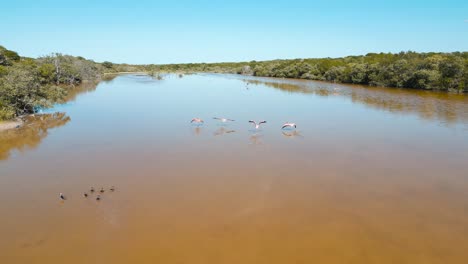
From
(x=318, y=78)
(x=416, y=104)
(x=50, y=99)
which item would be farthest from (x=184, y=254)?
(x=318, y=78)

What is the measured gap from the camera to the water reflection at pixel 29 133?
15.7 metres

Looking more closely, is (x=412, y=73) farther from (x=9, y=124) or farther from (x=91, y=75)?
(x=91, y=75)

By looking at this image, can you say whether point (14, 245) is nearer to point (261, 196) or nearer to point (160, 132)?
point (261, 196)

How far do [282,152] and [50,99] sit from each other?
1984 centimetres

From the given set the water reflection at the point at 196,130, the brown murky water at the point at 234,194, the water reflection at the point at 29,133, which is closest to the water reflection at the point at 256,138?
the brown murky water at the point at 234,194

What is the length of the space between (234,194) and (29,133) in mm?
14281

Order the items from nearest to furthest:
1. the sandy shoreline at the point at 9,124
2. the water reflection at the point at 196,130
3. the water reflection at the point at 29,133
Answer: the water reflection at the point at 29,133 → the water reflection at the point at 196,130 → the sandy shoreline at the point at 9,124

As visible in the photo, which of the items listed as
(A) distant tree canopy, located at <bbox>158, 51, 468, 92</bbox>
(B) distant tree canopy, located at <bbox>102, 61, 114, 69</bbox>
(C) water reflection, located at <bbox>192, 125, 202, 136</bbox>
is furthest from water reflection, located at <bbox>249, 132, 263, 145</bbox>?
(B) distant tree canopy, located at <bbox>102, 61, 114, 69</bbox>

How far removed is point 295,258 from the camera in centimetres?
725

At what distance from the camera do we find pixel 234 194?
1050cm

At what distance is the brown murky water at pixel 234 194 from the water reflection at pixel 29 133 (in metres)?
0.14

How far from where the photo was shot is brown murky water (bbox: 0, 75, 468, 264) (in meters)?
7.55

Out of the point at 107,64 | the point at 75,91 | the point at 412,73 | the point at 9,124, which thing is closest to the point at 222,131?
the point at 9,124

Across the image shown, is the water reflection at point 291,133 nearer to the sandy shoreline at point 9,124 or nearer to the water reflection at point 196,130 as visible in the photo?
the water reflection at point 196,130
